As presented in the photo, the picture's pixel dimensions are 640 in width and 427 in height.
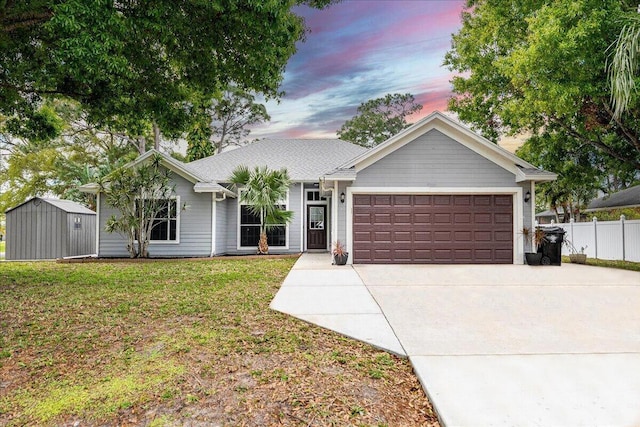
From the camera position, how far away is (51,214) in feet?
43.7

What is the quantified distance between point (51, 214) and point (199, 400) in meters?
14.0

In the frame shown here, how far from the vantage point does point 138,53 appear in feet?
27.6

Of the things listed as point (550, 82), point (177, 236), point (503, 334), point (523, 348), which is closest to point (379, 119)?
point (550, 82)

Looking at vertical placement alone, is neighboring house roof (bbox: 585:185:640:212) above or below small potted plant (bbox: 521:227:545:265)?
above

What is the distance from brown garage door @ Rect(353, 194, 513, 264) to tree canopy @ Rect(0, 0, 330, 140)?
15.8ft

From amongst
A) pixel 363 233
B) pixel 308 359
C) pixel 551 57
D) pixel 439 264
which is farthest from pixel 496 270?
pixel 308 359

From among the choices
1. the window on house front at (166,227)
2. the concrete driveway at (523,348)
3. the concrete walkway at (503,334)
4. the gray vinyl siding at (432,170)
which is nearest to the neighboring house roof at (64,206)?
the window on house front at (166,227)

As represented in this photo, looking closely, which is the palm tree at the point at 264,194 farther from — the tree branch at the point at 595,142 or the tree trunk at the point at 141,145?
the tree trunk at the point at 141,145

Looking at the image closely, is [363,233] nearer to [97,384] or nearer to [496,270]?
[496,270]

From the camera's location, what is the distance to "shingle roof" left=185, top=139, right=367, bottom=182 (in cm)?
1480

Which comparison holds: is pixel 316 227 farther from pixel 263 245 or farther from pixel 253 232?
pixel 253 232

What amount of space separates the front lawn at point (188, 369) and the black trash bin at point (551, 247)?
8748 mm

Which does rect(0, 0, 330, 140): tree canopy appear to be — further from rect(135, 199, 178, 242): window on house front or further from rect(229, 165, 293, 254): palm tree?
rect(229, 165, 293, 254): palm tree

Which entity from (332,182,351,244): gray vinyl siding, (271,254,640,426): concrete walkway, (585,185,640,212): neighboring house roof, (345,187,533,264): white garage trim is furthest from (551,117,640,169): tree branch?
(332,182,351,244): gray vinyl siding
